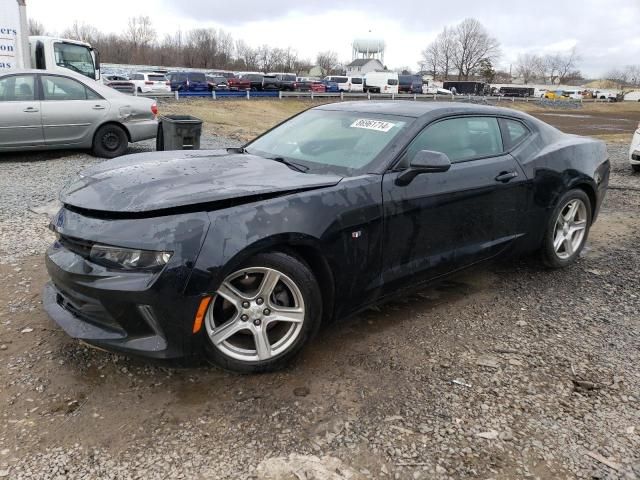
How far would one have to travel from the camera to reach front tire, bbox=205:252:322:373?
2.70 meters

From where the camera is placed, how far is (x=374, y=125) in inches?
145

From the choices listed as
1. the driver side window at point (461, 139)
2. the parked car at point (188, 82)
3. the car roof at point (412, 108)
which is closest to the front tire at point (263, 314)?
the driver side window at point (461, 139)

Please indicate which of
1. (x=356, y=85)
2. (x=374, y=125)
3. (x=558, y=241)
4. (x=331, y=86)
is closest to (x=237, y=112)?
(x=558, y=241)

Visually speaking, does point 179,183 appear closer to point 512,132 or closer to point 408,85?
point 512,132

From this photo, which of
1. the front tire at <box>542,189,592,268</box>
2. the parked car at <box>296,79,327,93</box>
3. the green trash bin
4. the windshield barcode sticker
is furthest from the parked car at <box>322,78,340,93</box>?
the windshield barcode sticker

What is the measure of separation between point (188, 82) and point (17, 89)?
2780 centimetres

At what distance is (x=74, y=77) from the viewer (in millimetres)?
9008

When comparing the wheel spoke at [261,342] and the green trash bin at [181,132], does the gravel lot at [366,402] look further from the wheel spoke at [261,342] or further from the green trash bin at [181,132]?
the green trash bin at [181,132]

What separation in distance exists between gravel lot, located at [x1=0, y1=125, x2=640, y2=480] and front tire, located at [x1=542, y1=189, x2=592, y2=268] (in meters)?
0.61

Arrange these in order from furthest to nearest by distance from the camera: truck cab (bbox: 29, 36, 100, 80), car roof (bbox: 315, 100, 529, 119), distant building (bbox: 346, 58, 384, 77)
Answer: distant building (bbox: 346, 58, 384, 77), truck cab (bbox: 29, 36, 100, 80), car roof (bbox: 315, 100, 529, 119)

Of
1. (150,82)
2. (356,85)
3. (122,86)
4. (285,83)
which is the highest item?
(356,85)

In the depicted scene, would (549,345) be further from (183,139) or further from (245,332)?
(183,139)

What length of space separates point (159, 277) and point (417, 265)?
1.70m

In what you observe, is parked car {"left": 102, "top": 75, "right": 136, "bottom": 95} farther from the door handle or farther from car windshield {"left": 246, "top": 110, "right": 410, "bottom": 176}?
the door handle
